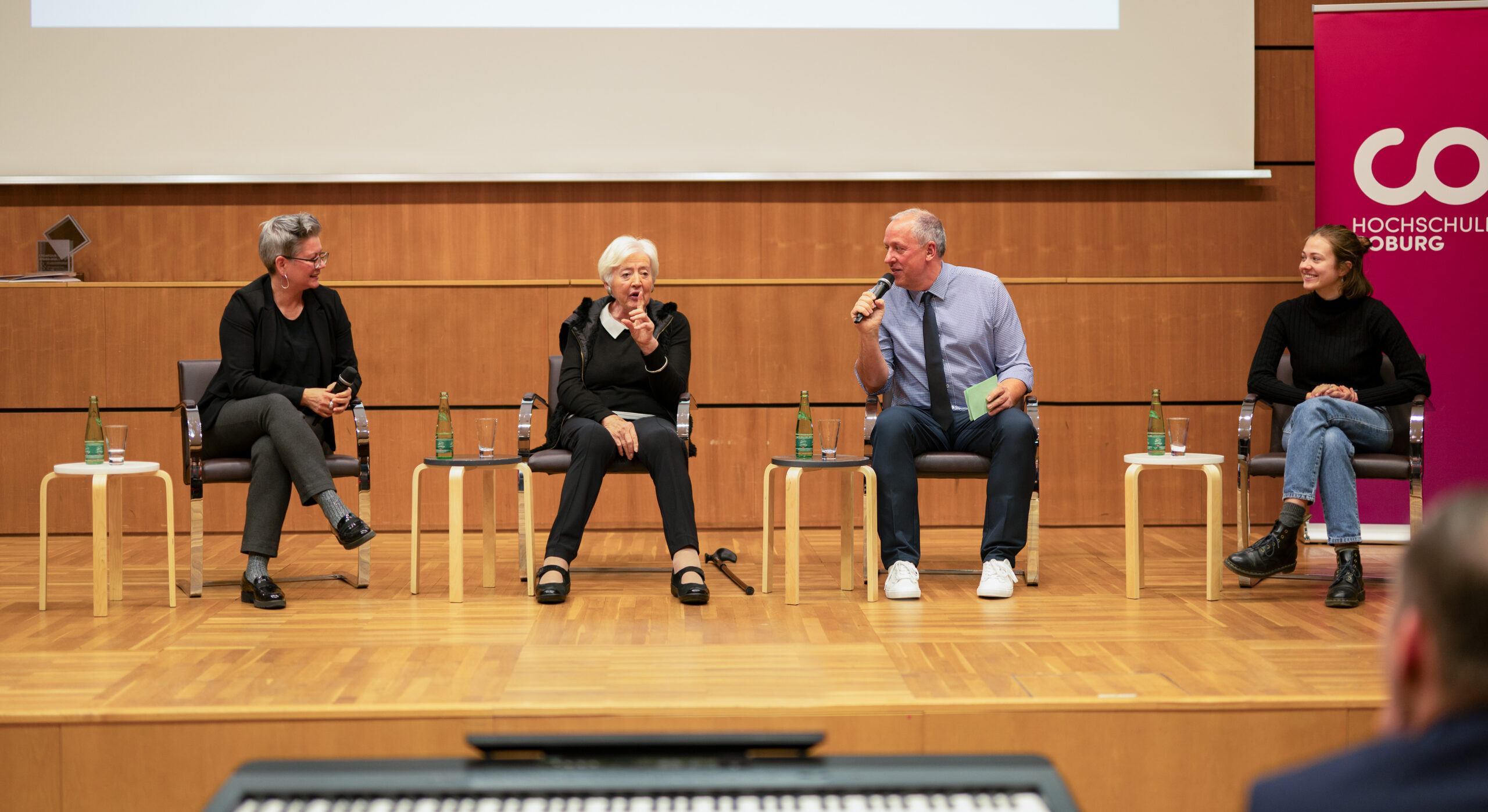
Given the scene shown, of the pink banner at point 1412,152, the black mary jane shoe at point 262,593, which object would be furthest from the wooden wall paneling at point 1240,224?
the black mary jane shoe at point 262,593

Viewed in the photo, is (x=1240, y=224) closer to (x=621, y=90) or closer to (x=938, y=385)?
(x=938, y=385)

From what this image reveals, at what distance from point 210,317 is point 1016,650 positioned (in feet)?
11.7

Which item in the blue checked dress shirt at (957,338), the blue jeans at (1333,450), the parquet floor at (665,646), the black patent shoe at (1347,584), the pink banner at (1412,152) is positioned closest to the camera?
the parquet floor at (665,646)

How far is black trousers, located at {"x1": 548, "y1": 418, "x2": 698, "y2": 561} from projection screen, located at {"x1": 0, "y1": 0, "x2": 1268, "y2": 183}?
1774mm

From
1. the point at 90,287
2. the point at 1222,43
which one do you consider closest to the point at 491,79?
the point at 90,287

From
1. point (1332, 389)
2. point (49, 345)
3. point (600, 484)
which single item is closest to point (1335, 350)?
point (1332, 389)

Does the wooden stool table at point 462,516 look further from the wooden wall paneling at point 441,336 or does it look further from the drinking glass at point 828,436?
the wooden wall paneling at point 441,336

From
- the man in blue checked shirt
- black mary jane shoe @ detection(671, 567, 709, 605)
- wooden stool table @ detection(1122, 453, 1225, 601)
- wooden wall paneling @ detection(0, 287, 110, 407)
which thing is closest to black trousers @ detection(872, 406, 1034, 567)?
the man in blue checked shirt

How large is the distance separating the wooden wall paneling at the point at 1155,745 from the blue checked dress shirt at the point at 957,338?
1629 mm

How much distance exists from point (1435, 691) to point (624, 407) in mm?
3050

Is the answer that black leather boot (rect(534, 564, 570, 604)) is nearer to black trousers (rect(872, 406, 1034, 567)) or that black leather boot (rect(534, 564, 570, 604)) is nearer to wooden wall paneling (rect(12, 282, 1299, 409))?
black trousers (rect(872, 406, 1034, 567))

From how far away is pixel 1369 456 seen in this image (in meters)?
3.38

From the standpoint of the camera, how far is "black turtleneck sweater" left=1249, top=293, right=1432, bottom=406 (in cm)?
354

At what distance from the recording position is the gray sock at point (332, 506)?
131 inches
